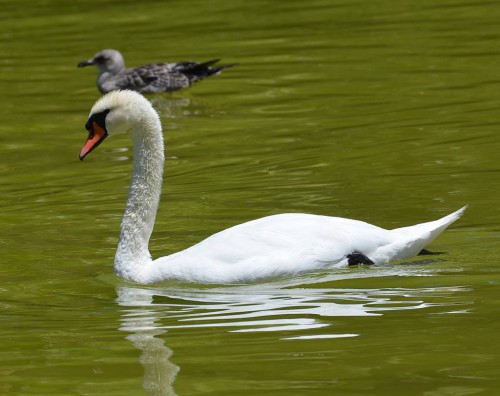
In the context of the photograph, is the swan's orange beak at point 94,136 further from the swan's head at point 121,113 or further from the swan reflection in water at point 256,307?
the swan reflection in water at point 256,307

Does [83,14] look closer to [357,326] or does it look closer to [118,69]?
[118,69]

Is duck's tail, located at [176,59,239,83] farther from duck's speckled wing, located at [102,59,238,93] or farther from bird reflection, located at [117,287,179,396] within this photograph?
bird reflection, located at [117,287,179,396]

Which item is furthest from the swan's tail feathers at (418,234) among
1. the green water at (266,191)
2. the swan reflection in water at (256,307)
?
the swan reflection in water at (256,307)

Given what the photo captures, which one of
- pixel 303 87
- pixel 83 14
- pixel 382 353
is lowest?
pixel 382 353

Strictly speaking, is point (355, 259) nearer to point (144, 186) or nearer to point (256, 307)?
point (256, 307)

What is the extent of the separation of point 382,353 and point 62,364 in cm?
154

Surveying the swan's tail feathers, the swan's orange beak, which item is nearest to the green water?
the swan's tail feathers

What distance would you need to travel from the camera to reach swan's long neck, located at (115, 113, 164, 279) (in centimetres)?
851

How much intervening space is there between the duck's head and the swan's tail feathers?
9771 mm

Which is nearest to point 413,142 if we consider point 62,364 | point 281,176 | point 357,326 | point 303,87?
point 281,176

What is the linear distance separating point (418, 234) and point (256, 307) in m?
1.25

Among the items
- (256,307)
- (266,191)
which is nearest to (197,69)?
(266,191)

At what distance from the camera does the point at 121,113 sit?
8.50 metres

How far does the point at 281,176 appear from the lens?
448 inches
